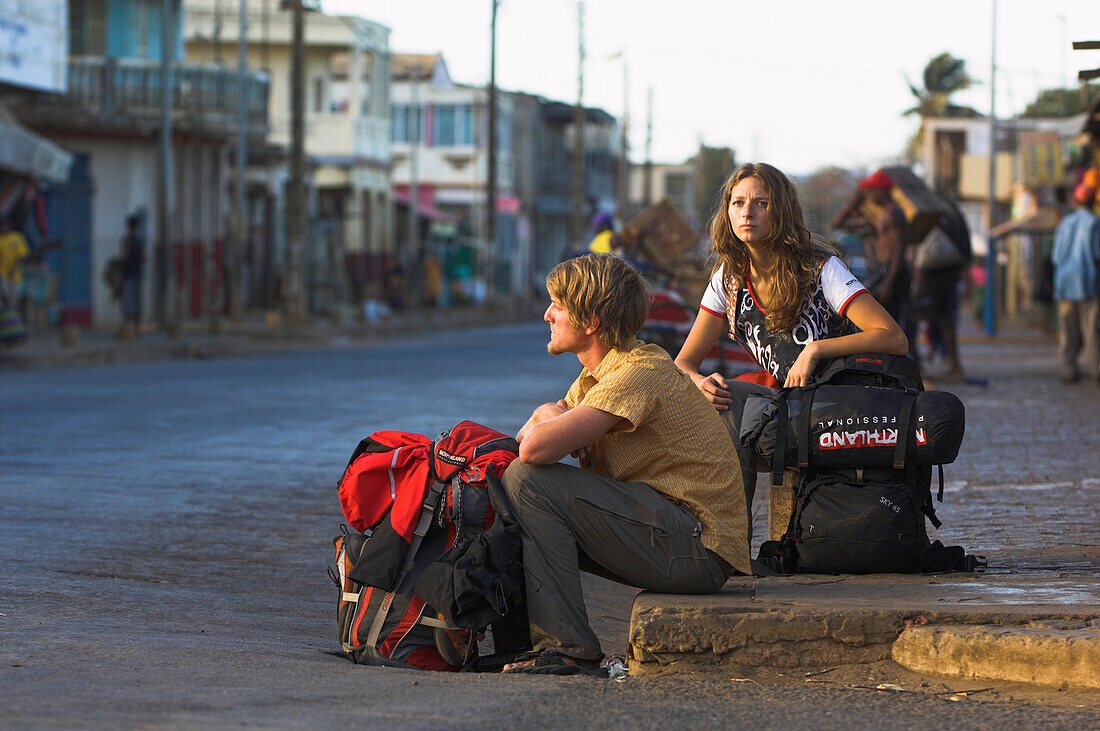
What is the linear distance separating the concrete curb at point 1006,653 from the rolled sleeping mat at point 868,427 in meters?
0.86

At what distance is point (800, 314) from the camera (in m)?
5.24

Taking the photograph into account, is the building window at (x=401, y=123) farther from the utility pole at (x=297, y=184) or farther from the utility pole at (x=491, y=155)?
→ the utility pole at (x=297, y=184)

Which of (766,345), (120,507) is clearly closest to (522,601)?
(766,345)

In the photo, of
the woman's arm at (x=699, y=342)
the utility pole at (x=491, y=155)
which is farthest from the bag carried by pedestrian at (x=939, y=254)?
the utility pole at (x=491, y=155)

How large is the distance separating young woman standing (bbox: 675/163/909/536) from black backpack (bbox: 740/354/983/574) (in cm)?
19

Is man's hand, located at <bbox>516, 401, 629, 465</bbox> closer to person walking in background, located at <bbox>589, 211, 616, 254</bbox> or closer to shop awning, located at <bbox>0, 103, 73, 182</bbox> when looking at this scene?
person walking in background, located at <bbox>589, 211, 616, 254</bbox>

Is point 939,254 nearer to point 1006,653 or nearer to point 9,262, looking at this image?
point 1006,653

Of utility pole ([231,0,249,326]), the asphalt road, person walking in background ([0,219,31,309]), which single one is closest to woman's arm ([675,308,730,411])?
the asphalt road

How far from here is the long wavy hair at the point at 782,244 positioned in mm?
5113

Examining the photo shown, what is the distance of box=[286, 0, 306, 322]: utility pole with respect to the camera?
28312 mm

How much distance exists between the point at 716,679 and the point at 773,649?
0.69ft

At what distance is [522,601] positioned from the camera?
4.34m

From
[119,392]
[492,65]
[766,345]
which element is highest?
[492,65]

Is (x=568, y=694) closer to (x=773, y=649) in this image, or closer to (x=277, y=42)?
(x=773, y=649)
